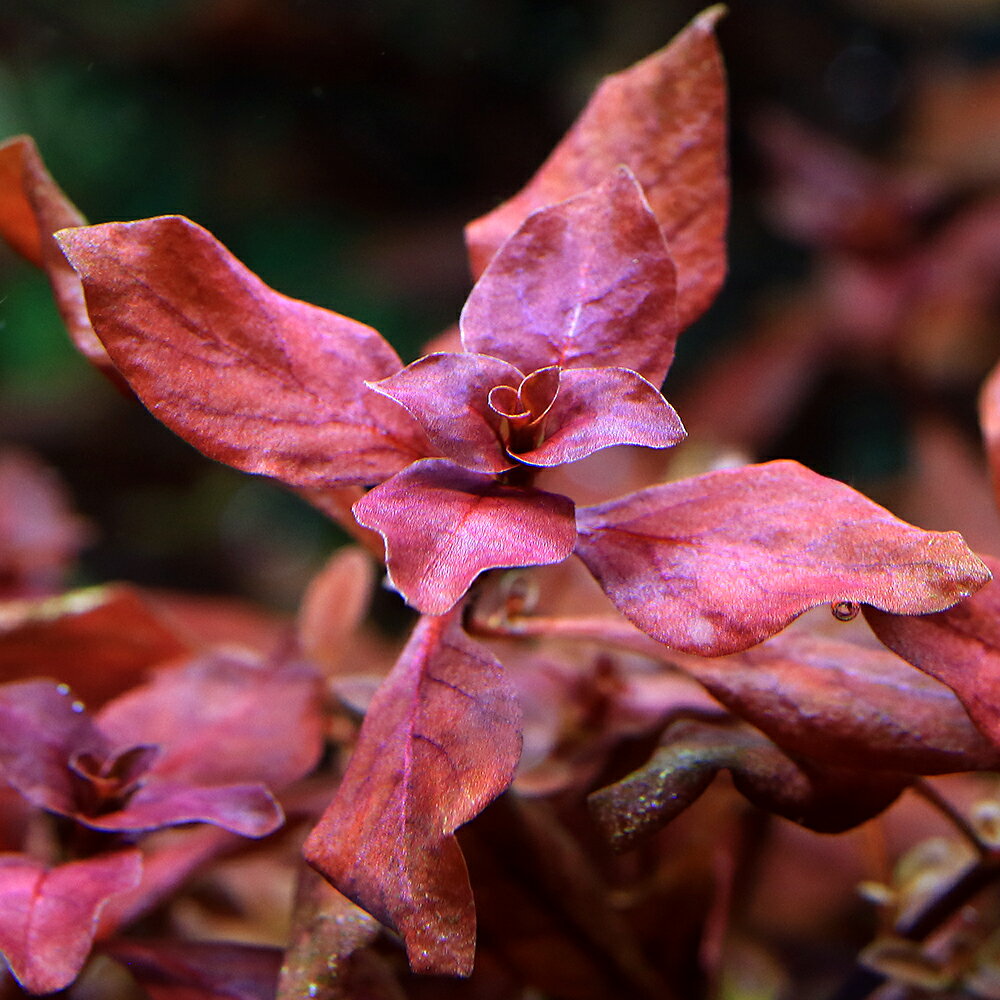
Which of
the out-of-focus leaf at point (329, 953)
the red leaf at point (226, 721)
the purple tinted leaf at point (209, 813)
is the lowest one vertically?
the red leaf at point (226, 721)

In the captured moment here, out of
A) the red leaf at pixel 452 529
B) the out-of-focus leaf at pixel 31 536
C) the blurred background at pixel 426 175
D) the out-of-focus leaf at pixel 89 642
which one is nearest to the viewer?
the red leaf at pixel 452 529

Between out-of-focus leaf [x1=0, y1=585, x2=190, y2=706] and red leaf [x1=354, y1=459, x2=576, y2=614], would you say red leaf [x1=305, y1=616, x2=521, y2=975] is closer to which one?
red leaf [x1=354, y1=459, x2=576, y2=614]

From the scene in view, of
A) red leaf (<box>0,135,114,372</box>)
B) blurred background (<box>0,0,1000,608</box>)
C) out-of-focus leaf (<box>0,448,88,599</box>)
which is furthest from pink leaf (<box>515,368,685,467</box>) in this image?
blurred background (<box>0,0,1000,608</box>)

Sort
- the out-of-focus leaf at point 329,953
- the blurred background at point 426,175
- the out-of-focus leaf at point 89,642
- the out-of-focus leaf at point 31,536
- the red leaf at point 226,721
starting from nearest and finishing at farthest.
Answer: the out-of-focus leaf at point 329,953 → the red leaf at point 226,721 → the out-of-focus leaf at point 89,642 → the out-of-focus leaf at point 31,536 → the blurred background at point 426,175

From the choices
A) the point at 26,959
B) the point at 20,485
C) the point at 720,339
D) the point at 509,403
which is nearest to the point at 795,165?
the point at 720,339

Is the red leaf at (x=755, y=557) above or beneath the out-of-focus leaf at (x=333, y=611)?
above

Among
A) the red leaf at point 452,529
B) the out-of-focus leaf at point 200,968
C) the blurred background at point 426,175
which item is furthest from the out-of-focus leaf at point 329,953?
the blurred background at point 426,175

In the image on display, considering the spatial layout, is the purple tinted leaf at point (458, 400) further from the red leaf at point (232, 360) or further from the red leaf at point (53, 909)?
the red leaf at point (53, 909)
